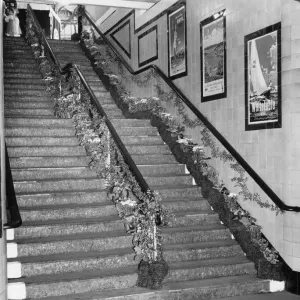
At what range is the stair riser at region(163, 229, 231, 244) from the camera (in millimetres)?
6309

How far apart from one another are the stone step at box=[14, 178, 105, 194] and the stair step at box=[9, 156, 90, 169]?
46cm

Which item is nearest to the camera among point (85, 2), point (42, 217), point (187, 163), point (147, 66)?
point (42, 217)

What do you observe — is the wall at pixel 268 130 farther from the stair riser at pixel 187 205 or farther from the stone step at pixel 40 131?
the stone step at pixel 40 131

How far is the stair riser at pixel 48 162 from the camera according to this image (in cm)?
709

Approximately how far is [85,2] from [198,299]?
701 cm

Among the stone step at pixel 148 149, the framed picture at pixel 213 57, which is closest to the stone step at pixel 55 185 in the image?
the stone step at pixel 148 149

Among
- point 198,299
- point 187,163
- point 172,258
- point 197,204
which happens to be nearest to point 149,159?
point 187,163

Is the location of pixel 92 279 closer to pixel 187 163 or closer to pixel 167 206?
pixel 167 206

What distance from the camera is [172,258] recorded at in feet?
19.6

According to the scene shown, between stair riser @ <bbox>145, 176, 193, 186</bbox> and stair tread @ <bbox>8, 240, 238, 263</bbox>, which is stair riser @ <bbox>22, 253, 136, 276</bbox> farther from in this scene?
stair riser @ <bbox>145, 176, 193, 186</bbox>

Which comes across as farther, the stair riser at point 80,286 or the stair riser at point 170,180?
the stair riser at point 170,180

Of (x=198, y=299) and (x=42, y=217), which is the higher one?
(x=42, y=217)

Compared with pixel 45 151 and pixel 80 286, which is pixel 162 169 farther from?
pixel 80 286

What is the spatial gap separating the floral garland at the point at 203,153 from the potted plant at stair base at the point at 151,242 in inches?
51.7
